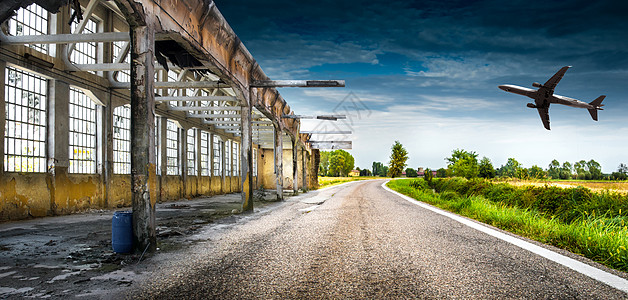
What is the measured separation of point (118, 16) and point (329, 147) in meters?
23.2

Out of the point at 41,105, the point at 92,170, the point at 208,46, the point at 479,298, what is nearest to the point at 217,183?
the point at 92,170

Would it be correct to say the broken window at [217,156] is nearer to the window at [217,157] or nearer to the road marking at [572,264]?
the window at [217,157]

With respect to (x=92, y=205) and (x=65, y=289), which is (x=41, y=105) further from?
(x=65, y=289)

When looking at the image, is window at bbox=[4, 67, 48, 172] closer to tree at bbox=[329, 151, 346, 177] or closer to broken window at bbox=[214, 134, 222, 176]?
broken window at bbox=[214, 134, 222, 176]

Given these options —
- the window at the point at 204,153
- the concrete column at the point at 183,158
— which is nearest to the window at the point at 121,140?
the concrete column at the point at 183,158

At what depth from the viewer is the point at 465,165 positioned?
66188mm

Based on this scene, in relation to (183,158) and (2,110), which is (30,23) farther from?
(183,158)

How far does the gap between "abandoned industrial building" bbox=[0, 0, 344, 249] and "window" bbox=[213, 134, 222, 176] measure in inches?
296

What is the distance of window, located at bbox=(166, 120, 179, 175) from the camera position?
18.0 metres

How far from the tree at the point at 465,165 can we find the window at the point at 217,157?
160 feet

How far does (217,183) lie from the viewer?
941 inches

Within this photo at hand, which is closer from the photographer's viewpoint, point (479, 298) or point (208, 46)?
point (479, 298)

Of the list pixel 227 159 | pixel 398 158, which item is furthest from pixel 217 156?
pixel 398 158

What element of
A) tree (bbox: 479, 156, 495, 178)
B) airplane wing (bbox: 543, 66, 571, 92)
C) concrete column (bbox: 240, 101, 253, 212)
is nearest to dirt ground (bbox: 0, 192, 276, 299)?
concrete column (bbox: 240, 101, 253, 212)
